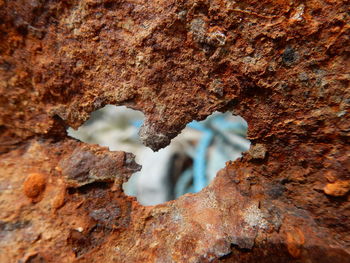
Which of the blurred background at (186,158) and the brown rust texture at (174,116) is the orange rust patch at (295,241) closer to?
the brown rust texture at (174,116)

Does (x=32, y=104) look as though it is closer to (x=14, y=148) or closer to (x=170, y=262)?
(x=14, y=148)

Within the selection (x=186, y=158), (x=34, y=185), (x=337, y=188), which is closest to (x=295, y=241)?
(x=337, y=188)

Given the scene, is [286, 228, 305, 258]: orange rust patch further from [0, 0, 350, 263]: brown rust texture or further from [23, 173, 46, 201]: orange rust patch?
[23, 173, 46, 201]: orange rust patch

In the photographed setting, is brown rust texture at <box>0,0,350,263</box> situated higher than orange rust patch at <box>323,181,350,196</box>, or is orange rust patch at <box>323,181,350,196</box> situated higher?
brown rust texture at <box>0,0,350,263</box>

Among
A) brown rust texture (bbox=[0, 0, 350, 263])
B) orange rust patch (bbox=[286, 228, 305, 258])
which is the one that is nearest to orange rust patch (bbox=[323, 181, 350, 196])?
brown rust texture (bbox=[0, 0, 350, 263])

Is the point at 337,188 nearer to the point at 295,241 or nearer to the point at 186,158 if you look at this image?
the point at 295,241

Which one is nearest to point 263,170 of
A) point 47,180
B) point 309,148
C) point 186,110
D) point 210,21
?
point 309,148
